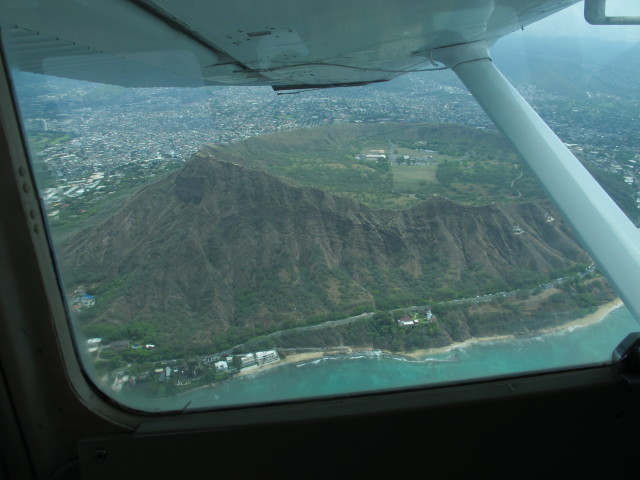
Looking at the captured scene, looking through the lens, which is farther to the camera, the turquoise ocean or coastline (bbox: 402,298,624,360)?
coastline (bbox: 402,298,624,360)

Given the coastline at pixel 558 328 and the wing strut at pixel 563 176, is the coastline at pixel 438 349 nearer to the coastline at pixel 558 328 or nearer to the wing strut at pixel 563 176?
the coastline at pixel 558 328

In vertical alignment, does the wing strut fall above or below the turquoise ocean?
above

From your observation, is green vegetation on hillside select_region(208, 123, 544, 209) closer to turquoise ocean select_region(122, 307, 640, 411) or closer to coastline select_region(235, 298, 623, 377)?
coastline select_region(235, 298, 623, 377)

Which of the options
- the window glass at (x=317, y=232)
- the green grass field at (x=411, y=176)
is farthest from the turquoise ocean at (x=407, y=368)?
the green grass field at (x=411, y=176)

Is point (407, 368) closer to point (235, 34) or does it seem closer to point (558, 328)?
point (558, 328)

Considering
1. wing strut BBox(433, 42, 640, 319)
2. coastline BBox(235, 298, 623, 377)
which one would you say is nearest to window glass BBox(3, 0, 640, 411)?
coastline BBox(235, 298, 623, 377)

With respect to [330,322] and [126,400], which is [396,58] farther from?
[126,400]

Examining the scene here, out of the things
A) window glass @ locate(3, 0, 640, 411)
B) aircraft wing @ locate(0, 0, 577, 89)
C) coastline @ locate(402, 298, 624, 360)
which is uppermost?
aircraft wing @ locate(0, 0, 577, 89)

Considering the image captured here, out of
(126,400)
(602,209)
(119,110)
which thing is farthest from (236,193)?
(602,209)
